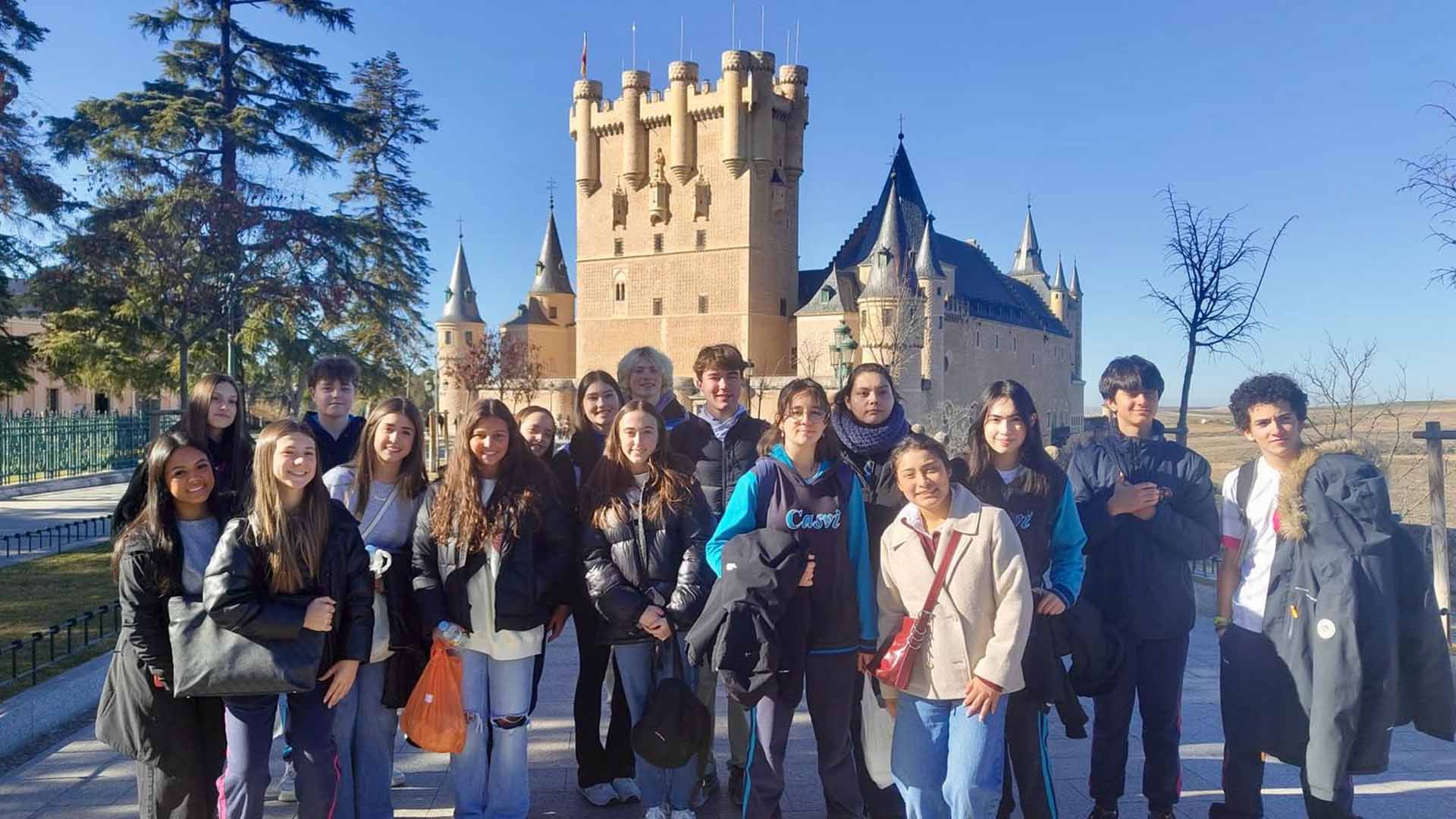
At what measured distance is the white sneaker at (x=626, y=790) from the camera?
4.24m

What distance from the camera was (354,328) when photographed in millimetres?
28844

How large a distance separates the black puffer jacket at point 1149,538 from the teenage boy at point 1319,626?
224 millimetres

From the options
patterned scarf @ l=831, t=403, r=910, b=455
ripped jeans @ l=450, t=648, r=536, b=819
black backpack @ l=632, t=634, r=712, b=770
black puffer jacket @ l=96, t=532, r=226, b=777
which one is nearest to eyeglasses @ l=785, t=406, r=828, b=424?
patterned scarf @ l=831, t=403, r=910, b=455

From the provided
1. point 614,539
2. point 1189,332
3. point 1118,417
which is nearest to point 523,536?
point 614,539

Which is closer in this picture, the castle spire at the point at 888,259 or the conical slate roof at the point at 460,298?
the castle spire at the point at 888,259

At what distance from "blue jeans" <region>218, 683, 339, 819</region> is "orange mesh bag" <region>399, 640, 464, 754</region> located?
0.30m

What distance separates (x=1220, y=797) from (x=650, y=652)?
280 centimetres

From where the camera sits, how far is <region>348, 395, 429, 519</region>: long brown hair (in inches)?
148

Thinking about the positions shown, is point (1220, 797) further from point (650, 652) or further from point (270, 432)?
point (270, 432)

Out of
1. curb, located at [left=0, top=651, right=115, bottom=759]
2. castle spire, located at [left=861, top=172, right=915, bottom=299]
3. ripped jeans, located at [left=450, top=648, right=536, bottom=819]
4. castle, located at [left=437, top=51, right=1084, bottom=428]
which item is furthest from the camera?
castle, located at [left=437, top=51, right=1084, bottom=428]

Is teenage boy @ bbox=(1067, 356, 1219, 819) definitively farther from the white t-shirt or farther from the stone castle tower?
the stone castle tower

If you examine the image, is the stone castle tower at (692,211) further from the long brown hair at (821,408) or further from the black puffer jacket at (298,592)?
the black puffer jacket at (298,592)

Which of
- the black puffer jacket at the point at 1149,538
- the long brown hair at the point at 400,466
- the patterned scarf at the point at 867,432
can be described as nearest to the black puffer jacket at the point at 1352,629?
the black puffer jacket at the point at 1149,538

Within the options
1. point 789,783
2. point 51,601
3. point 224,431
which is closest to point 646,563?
point 789,783
